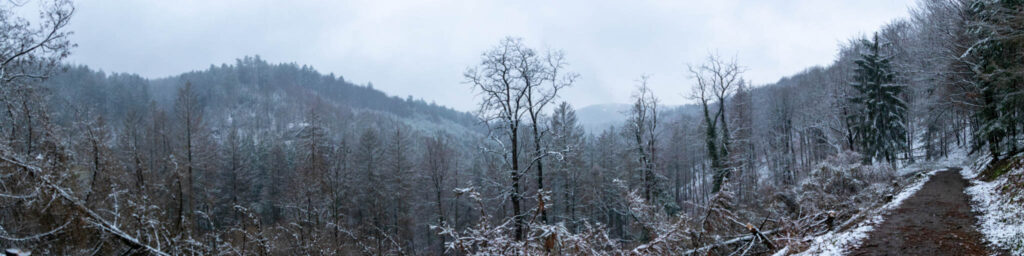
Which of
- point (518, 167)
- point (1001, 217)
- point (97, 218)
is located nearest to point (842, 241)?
point (1001, 217)

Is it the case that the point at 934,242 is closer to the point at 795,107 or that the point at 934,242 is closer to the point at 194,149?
the point at 194,149

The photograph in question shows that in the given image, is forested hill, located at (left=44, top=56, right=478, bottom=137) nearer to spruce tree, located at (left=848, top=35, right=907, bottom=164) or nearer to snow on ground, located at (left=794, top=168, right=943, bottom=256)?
snow on ground, located at (left=794, top=168, right=943, bottom=256)

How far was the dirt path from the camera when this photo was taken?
20.2 feet

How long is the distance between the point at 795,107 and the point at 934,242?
140 ft

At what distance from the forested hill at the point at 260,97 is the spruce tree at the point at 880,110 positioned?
4375 cm

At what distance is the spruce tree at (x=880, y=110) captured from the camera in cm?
2352

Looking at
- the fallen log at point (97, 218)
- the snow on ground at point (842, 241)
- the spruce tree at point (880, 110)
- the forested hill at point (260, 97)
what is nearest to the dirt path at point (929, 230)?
the snow on ground at point (842, 241)

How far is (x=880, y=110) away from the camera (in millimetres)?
23891

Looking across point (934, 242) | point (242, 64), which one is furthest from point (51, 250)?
point (242, 64)

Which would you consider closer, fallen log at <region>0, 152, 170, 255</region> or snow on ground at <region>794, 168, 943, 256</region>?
fallen log at <region>0, 152, 170, 255</region>

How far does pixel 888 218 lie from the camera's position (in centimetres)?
868

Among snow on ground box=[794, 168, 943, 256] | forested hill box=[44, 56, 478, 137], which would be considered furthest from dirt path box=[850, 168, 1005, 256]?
forested hill box=[44, 56, 478, 137]

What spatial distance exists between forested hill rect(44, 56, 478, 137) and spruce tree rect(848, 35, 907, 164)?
4375 cm

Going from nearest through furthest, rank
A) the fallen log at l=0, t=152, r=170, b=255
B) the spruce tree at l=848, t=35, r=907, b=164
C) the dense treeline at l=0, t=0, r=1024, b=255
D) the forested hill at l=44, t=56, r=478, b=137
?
the fallen log at l=0, t=152, r=170, b=255, the dense treeline at l=0, t=0, r=1024, b=255, the spruce tree at l=848, t=35, r=907, b=164, the forested hill at l=44, t=56, r=478, b=137
